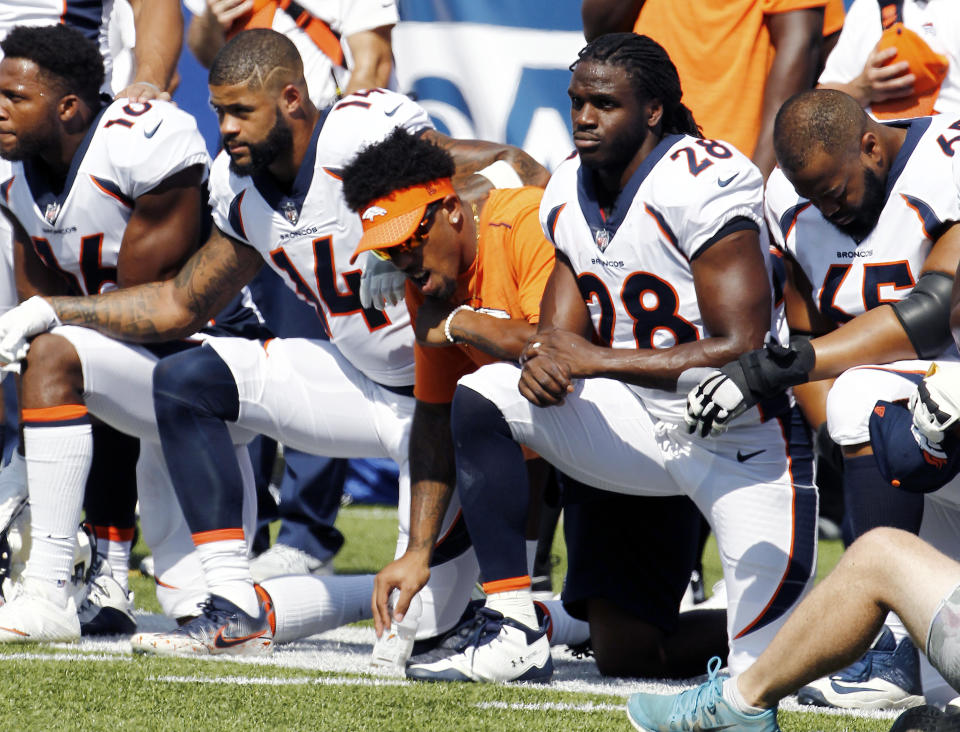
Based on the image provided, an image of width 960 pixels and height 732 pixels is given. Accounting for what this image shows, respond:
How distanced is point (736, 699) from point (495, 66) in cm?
453

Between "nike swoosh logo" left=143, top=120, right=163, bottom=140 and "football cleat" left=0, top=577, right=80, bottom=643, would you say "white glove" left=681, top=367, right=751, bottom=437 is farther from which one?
"nike swoosh logo" left=143, top=120, right=163, bottom=140

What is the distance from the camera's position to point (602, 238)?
3.26 metres

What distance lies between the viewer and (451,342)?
3422 millimetres

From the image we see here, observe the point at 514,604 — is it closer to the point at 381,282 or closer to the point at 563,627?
the point at 563,627

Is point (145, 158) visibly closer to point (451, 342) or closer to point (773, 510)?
point (451, 342)

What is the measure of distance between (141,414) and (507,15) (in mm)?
3245

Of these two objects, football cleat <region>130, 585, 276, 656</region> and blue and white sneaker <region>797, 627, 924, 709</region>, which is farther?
football cleat <region>130, 585, 276, 656</region>

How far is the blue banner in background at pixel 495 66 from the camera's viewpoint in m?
6.43

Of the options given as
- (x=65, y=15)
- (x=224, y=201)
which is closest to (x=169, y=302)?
(x=224, y=201)

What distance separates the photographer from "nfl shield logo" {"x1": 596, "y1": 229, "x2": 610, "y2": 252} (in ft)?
10.7

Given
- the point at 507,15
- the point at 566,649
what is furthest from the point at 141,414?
the point at 507,15

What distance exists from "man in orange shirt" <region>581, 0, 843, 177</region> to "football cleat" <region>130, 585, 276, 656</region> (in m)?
1.90

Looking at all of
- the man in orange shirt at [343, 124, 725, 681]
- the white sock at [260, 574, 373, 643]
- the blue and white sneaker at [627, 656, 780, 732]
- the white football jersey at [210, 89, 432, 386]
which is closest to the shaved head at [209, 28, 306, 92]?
the white football jersey at [210, 89, 432, 386]

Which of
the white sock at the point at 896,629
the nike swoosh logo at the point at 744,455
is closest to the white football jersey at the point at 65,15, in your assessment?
the nike swoosh logo at the point at 744,455
